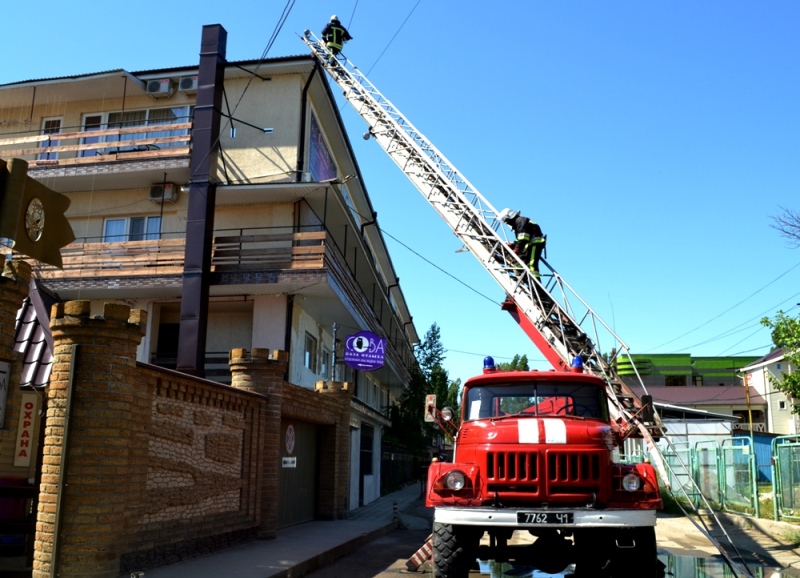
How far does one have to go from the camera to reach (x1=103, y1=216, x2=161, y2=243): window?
22.6 meters

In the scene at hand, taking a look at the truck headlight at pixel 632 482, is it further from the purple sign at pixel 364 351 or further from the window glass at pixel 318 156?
the window glass at pixel 318 156

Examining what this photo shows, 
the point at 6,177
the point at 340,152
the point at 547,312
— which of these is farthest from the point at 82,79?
the point at 6,177

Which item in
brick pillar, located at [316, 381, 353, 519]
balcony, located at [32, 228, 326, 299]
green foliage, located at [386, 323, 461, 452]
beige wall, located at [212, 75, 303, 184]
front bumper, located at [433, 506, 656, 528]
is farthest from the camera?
green foliage, located at [386, 323, 461, 452]

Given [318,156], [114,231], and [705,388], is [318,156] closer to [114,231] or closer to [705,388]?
[114,231]

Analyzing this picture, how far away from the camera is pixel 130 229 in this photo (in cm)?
2272

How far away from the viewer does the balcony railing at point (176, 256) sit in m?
20.0

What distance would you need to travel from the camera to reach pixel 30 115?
23.8 metres

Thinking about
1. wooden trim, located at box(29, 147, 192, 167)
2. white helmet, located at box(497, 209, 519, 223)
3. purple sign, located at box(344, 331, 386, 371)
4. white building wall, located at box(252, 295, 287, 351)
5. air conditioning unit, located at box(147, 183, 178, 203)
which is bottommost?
purple sign, located at box(344, 331, 386, 371)

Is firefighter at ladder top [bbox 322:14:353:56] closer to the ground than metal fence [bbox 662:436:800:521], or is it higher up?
higher up

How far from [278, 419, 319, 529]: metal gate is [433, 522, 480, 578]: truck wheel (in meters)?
6.95

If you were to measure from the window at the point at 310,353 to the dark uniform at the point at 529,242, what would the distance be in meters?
9.34

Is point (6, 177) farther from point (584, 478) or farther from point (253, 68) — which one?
point (253, 68)

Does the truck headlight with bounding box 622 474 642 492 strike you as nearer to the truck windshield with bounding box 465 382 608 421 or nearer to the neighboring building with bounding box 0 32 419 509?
the truck windshield with bounding box 465 382 608 421

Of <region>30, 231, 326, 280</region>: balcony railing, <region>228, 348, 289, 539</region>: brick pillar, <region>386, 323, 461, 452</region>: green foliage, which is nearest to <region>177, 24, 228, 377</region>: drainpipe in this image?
<region>30, 231, 326, 280</region>: balcony railing
